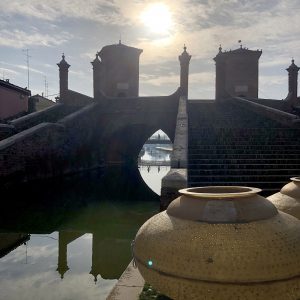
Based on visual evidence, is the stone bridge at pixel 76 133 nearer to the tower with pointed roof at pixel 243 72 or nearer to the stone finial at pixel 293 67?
the stone finial at pixel 293 67

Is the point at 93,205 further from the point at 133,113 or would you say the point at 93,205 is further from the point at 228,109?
the point at 133,113

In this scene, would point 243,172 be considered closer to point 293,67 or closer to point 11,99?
point 293,67

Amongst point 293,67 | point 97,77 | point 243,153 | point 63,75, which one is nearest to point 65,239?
point 243,153

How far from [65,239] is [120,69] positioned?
25775 millimetres

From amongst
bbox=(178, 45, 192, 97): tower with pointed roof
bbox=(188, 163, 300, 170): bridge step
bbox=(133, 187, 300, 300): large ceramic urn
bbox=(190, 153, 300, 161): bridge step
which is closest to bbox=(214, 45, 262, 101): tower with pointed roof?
bbox=(178, 45, 192, 97): tower with pointed roof

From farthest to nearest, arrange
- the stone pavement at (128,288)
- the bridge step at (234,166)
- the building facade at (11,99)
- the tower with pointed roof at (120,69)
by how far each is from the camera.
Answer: the tower with pointed roof at (120,69), the building facade at (11,99), the bridge step at (234,166), the stone pavement at (128,288)

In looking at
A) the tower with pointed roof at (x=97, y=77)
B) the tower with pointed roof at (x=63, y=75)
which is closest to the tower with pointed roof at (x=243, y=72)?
the tower with pointed roof at (x=97, y=77)

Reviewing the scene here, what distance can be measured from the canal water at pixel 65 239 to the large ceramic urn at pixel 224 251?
2.77m

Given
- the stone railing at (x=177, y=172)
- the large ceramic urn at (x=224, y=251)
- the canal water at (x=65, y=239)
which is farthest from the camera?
the stone railing at (x=177, y=172)

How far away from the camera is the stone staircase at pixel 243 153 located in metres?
8.94

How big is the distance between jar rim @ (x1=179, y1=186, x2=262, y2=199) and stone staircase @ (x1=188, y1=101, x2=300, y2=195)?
205 inches

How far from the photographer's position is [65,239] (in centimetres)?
771

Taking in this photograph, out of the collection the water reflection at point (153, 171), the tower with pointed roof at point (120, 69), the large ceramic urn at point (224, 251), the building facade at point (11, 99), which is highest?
the tower with pointed roof at point (120, 69)

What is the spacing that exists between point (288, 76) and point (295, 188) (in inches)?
853
